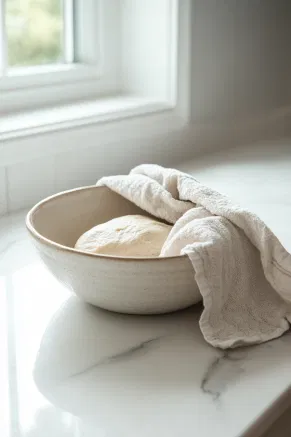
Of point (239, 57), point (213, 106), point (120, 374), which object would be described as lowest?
point (120, 374)

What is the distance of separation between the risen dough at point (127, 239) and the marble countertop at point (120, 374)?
7cm

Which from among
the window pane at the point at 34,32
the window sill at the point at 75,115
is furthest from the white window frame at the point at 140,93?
the window pane at the point at 34,32

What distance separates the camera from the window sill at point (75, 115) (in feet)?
3.78

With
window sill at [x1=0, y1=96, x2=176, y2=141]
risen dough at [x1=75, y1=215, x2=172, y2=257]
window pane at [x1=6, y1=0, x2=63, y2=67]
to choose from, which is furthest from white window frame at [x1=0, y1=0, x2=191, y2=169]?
risen dough at [x1=75, y1=215, x2=172, y2=257]

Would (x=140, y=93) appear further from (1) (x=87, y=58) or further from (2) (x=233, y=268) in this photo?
(2) (x=233, y=268)

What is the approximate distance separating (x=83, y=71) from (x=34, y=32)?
13 cm

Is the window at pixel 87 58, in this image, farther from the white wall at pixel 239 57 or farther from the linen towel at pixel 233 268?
the linen towel at pixel 233 268

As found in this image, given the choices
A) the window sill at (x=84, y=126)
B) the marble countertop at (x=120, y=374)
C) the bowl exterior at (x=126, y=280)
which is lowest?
the marble countertop at (x=120, y=374)

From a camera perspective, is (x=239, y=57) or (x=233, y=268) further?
(x=239, y=57)

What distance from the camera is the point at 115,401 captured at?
0.62m

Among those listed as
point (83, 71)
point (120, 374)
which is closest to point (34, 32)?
point (83, 71)

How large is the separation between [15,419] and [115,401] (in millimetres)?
90

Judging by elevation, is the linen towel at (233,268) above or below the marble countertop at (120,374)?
above

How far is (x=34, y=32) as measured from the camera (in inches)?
53.2
